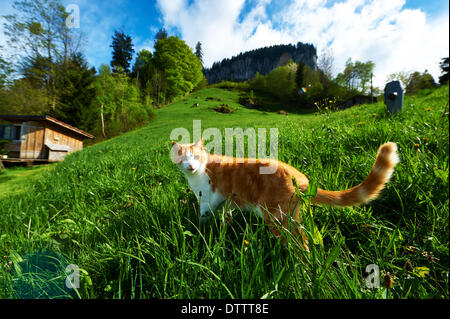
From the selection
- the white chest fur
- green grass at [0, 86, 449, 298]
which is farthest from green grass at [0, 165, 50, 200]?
the white chest fur

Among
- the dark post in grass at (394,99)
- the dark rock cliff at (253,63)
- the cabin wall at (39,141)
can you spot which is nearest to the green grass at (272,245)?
the dark post in grass at (394,99)

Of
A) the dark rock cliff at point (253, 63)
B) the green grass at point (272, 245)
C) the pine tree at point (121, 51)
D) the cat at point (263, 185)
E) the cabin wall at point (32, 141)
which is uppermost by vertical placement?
the dark rock cliff at point (253, 63)

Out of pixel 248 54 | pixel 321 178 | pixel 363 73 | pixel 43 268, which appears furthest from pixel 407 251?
pixel 248 54

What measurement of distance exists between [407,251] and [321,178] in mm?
789

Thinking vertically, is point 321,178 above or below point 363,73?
below

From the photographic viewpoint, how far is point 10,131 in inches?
167

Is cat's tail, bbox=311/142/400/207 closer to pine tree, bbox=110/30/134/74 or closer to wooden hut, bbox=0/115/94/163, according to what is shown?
wooden hut, bbox=0/115/94/163

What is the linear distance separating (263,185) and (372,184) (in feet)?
2.28

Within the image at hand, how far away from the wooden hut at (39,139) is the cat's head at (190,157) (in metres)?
4.43

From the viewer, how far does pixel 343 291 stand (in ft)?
2.25

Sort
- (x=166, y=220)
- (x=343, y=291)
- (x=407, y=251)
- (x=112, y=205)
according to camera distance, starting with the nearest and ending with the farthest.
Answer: (x=343, y=291) → (x=407, y=251) → (x=166, y=220) → (x=112, y=205)

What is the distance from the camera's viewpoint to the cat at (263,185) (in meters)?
1.01

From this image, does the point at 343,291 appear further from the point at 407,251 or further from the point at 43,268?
the point at 43,268

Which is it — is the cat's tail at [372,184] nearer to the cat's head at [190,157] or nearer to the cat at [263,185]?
the cat at [263,185]
